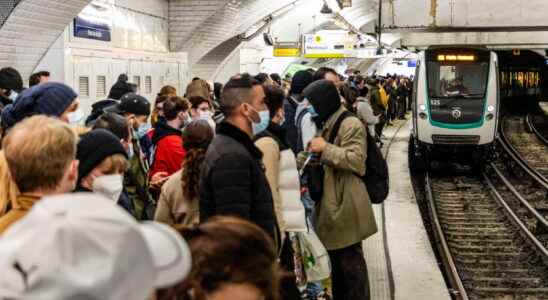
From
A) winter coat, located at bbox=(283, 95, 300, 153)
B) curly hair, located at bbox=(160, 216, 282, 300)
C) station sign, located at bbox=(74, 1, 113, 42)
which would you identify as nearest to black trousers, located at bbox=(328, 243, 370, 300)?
winter coat, located at bbox=(283, 95, 300, 153)

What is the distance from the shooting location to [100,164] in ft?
13.2

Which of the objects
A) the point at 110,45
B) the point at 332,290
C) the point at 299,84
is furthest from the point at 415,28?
the point at 332,290

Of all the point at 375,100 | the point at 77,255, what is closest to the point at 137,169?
the point at 77,255

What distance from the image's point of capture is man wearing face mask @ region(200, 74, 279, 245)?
4184 millimetres

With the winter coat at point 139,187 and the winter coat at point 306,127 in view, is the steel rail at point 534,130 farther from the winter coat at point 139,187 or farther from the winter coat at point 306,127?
the winter coat at point 139,187

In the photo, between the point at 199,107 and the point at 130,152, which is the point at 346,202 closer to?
the point at 130,152

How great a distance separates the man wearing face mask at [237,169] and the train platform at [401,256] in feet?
11.1

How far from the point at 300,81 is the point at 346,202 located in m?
2.64

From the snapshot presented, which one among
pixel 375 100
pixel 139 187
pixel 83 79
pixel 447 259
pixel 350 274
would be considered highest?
pixel 83 79

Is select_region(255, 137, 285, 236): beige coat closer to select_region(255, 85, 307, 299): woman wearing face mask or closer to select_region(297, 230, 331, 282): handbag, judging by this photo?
select_region(255, 85, 307, 299): woman wearing face mask

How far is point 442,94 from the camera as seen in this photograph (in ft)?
57.2

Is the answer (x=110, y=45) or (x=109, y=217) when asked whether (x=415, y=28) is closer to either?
(x=110, y=45)

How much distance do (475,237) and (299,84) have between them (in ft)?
16.6

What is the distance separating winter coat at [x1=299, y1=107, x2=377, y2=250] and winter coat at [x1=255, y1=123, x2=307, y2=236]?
2.54 ft
